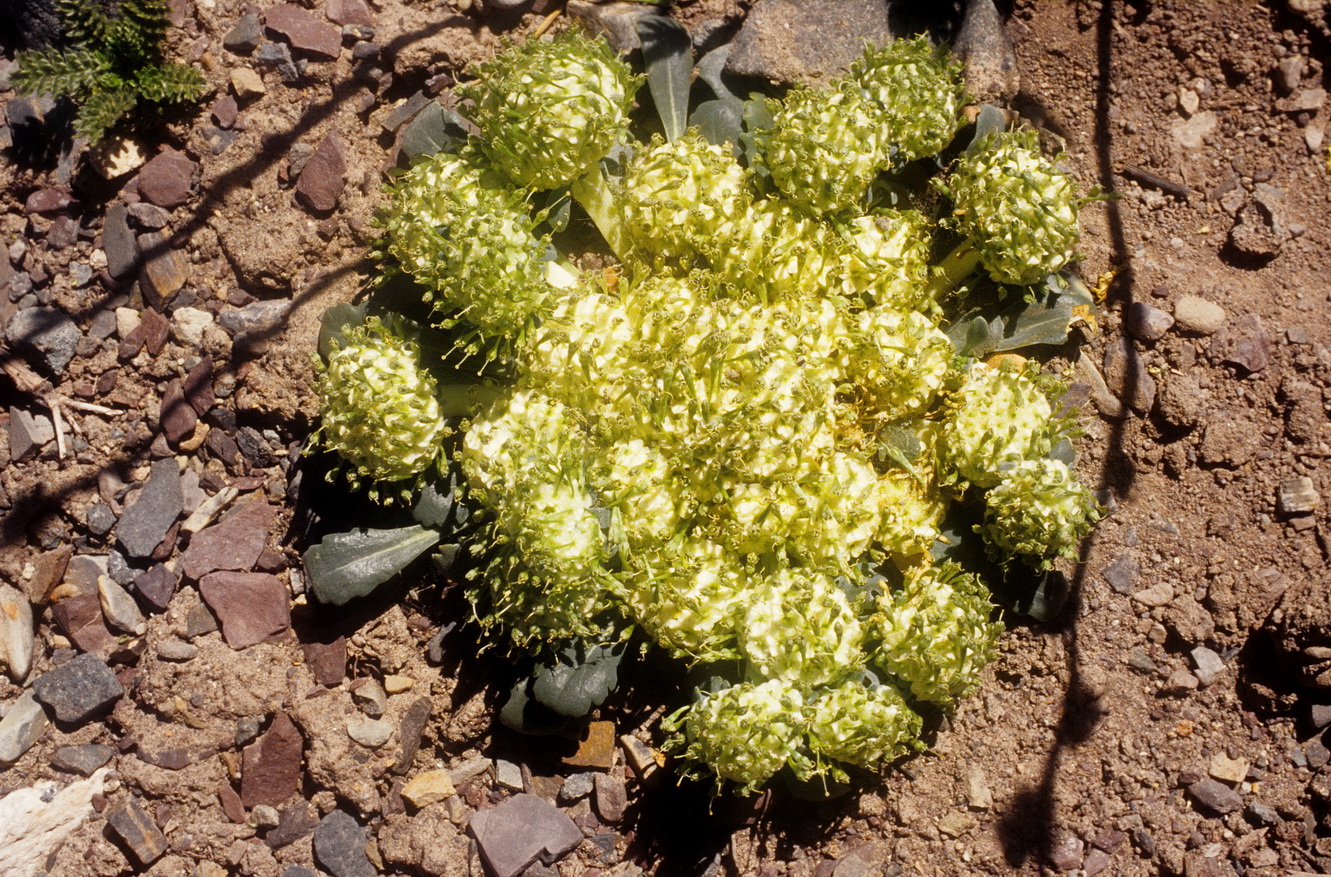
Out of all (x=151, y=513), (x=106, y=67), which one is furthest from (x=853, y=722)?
(x=106, y=67)

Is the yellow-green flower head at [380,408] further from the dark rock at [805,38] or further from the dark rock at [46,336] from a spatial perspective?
the dark rock at [805,38]

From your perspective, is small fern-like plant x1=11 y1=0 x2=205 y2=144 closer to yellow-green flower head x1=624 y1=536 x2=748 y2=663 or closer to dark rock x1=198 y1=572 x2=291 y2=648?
dark rock x1=198 y1=572 x2=291 y2=648

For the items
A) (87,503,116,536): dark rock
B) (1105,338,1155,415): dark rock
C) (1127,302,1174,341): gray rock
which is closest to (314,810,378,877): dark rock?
(87,503,116,536): dark rock

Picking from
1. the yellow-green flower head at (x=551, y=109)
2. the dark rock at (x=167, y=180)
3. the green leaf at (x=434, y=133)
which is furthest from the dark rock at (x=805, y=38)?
the dark rock at (x=167, y=180)

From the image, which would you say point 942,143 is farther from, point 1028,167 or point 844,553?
point 844,553

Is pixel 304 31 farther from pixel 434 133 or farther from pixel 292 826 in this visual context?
pixel 292 826
